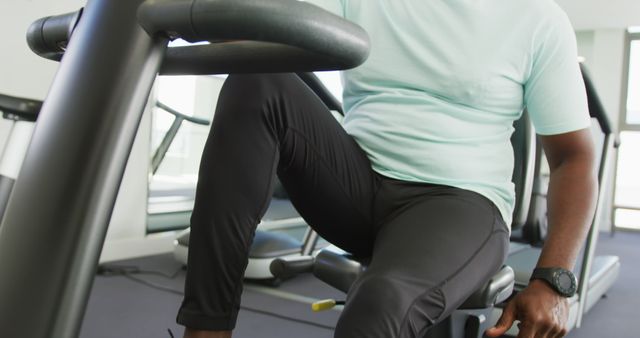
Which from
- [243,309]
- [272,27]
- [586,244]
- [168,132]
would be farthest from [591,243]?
[168,132]

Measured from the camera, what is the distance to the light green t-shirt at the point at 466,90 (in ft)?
2.90

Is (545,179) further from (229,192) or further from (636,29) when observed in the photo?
(636,29)

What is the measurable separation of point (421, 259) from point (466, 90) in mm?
388

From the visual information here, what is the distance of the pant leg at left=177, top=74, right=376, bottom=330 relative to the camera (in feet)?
2.17

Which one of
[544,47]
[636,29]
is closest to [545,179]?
[544,47]

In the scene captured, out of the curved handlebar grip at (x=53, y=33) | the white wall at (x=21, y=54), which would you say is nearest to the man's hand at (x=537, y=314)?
the curved handlebar grip at (x=53, y=33)

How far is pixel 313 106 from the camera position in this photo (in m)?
0.78

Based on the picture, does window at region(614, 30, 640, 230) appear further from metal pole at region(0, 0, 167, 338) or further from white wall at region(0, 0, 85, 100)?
metal pole at region(0, 0, 167, 338)

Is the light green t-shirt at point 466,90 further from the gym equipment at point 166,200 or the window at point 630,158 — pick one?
the window at point 630,158

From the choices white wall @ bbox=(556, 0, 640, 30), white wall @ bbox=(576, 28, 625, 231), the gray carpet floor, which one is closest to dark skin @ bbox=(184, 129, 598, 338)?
the gray carpet floor

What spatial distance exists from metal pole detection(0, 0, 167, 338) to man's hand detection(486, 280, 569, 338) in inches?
25.0

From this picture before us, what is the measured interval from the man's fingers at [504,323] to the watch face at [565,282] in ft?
0.27

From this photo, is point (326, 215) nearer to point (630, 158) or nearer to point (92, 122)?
point (92, 122)

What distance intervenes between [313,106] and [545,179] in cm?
189
